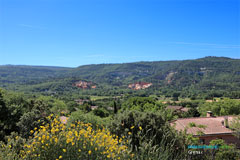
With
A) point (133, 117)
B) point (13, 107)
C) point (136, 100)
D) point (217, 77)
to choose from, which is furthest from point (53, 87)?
point (133, 117)

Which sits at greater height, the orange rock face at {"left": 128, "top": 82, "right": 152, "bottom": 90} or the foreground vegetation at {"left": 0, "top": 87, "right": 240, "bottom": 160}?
the foreground vegetation at {"left": 0, "top": 87, "right": 240, "bottom": 160}

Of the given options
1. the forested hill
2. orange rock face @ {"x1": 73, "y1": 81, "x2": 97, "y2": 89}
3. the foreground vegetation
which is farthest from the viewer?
orange rock face @ {"x1": 73, "y1": 81, "x2": 97, "y2": 89}

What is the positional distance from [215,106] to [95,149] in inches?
1533

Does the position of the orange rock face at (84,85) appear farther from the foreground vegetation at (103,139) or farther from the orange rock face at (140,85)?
the foreground vegetation at (103,139)

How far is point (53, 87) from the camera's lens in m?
135

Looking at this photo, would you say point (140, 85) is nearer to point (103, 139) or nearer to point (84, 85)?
point (84, 85)

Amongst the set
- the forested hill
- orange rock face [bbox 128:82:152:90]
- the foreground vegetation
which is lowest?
orange rock face [bbox 128:82:152:90]

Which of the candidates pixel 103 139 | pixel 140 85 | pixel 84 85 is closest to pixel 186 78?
pixel 140 85

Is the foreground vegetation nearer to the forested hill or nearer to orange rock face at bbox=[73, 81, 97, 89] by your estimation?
the forested hill

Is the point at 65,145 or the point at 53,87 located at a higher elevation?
the point at 65,145

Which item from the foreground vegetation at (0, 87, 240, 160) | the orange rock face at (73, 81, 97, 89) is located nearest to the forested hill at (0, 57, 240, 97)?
the orange rock face at (73, 81, 97, 89)

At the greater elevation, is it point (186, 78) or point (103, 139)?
point (103, 139)

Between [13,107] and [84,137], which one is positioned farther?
[13,107]

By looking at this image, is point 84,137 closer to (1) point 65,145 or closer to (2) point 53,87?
(1) point 65,145
